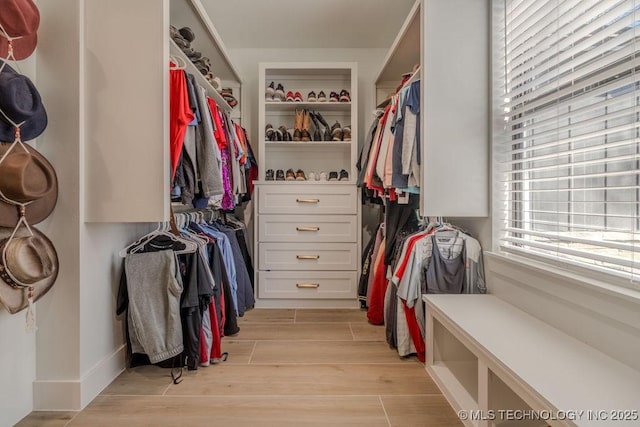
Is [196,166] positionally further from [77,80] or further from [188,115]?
[77,80]

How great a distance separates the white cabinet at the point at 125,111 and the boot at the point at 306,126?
1.63 meters

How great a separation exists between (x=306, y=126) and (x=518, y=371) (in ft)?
8.41

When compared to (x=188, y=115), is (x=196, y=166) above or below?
below

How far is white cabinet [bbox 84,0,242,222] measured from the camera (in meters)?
1.56

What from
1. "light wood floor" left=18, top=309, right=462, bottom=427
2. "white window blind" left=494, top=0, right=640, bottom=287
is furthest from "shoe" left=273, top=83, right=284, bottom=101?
"light wood floor" left=18, top=309, right=462, bottom=427

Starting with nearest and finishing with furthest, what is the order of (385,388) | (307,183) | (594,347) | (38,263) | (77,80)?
(594,347) → (38,263) → (77,80) → (385,388) → (307,183)

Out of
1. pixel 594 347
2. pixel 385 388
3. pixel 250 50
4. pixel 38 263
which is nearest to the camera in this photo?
pixel 594 347

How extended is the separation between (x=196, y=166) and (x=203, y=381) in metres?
1.11

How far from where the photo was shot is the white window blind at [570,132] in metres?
1.15

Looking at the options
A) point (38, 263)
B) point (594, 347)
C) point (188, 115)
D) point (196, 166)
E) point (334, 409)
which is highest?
point (188, 115)

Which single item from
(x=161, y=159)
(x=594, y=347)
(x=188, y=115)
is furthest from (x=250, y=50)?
(x=594, y=347)

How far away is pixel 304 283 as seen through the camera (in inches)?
115

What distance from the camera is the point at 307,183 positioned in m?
2.89

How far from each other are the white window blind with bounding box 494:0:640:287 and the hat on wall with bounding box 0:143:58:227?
6.85 feet
